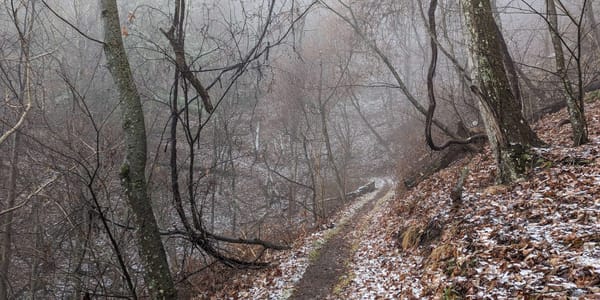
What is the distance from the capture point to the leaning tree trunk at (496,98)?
6.08 metres

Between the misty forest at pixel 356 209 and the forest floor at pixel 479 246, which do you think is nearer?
the forest floor at pixel 479 246

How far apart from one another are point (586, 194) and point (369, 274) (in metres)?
3.61

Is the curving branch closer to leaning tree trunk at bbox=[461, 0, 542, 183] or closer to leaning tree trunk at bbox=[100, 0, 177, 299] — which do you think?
leaning tree trunk at bbox=[461, 0, 542, 183]

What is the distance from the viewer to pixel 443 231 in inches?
240

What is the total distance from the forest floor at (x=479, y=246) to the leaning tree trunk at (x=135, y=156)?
3.12 meters

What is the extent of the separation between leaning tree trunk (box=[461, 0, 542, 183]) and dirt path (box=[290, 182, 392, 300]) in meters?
3.65

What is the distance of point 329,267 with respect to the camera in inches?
313

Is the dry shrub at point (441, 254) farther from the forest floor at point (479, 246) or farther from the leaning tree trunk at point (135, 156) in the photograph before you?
the leaning tree trunk at point (135, 156)

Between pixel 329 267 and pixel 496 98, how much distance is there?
15.5 feet

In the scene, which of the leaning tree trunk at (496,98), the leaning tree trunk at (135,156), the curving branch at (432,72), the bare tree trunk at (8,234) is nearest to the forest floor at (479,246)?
the leaning tree trunk at (496,98)

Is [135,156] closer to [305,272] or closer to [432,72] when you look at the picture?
[305,272]

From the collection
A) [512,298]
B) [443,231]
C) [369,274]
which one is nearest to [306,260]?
[369,274]

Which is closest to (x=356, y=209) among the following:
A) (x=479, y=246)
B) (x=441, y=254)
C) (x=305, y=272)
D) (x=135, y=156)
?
(x=305, y=272)

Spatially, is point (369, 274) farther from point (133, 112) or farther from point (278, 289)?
point (133, 112)
